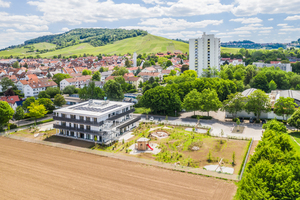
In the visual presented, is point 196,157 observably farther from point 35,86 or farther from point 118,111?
point 35,86

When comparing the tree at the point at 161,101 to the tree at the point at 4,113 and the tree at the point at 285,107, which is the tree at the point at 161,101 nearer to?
the tree at the point at 285,107

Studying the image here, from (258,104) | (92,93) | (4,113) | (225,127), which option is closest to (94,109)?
(4,113)

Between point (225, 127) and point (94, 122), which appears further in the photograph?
point (225, 127)

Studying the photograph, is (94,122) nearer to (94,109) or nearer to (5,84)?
(94,109)

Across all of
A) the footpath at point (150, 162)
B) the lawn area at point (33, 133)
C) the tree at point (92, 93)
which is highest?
the tree at point (92, 93)

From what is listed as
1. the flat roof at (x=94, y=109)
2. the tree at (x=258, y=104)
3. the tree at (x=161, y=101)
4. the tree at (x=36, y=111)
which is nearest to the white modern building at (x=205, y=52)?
the tree at (x=161, y=101)
